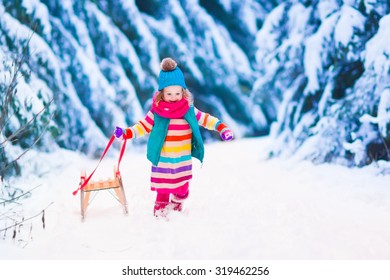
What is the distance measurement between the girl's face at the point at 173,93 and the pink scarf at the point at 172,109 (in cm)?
3

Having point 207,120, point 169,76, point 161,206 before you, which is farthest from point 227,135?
point 161,206

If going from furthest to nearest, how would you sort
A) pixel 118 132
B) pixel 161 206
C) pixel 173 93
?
pixel 161 206 < pixel 173 93 < pixel 118 132

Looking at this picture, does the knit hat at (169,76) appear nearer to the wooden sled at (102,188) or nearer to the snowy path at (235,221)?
the wooden sled at (102,188)

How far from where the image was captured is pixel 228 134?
235 cm

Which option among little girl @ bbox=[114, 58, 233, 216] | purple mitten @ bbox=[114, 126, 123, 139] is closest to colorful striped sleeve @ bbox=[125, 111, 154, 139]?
little girl @ bbox=[114, 58, 233, 216]

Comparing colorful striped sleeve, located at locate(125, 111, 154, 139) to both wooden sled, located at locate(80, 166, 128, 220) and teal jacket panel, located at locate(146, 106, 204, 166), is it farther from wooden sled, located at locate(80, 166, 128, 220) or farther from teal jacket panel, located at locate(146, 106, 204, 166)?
wooden sled, located at locate(80, 166, 128, 220)

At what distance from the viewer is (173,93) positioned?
2334mm

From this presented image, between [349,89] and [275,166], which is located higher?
[349,89]

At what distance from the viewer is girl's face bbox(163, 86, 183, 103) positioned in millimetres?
2324

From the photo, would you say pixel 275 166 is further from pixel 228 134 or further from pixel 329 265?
pixel 329 265

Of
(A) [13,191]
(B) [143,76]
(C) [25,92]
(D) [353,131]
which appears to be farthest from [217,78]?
(A) [13,191]

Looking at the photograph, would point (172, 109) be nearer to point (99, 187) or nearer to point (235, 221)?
point (99, 187)

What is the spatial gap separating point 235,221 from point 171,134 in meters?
0.64

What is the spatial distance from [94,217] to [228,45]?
3.77m
